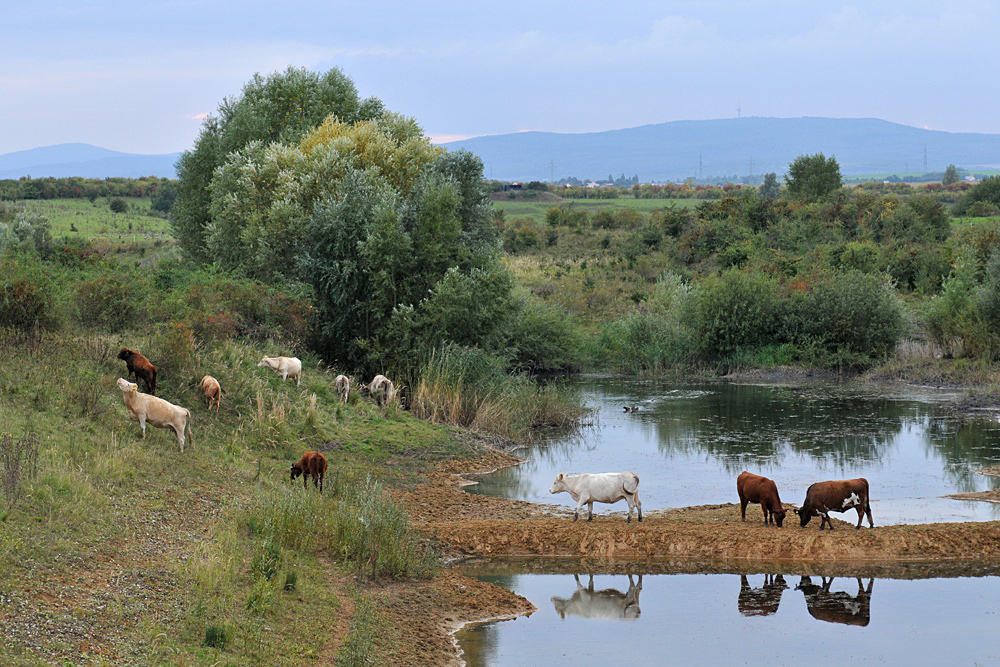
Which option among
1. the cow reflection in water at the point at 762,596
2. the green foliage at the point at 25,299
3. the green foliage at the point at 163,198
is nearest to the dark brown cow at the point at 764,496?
the cow reflection in water at the point at 762,596

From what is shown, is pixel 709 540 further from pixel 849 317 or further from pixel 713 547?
pixel 849 317

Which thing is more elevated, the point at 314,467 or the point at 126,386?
the point at 126,386

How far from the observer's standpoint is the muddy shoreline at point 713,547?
14.5 meters

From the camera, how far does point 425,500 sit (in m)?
18.2

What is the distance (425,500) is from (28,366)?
729cm

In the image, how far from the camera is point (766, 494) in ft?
51.4

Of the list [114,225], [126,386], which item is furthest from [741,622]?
[114,225]

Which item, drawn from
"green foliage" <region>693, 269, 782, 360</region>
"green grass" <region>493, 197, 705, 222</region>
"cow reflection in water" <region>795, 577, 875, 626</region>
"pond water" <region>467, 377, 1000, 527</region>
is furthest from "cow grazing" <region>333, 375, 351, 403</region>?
"green grass" <region>493, 197, 705, 222</region>

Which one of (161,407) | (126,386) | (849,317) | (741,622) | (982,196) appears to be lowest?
(741,622)

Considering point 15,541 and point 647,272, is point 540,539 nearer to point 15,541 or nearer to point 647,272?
point 15,541

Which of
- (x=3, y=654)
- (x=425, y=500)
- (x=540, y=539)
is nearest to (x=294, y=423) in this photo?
(x=425, y=500)

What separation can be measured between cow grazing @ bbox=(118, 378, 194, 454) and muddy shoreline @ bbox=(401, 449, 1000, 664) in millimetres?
4206

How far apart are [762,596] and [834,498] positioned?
282 centimetres

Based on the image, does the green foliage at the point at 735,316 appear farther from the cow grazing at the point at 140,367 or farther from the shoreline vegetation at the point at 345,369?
the cow grazing at the point at 140,367
